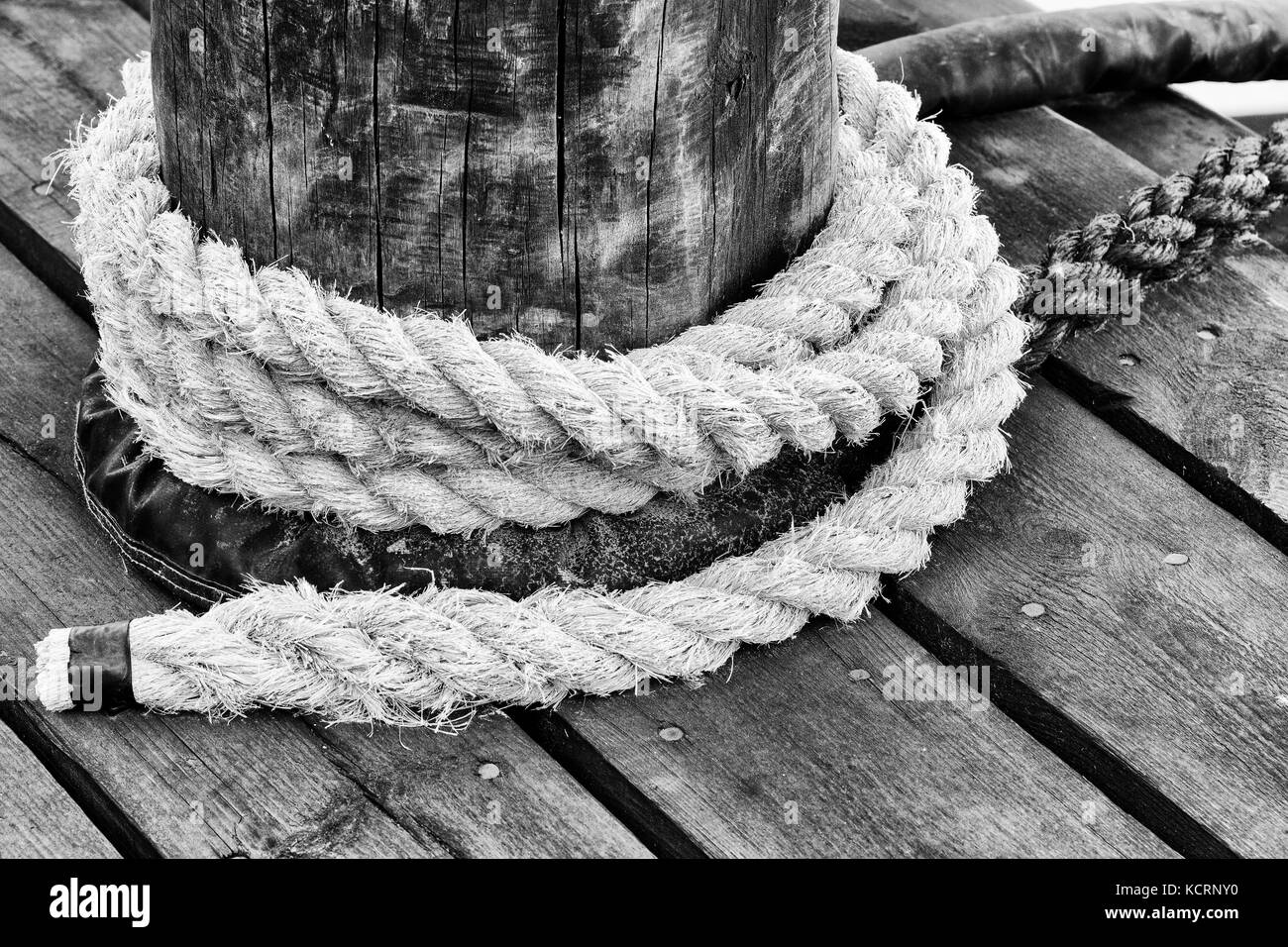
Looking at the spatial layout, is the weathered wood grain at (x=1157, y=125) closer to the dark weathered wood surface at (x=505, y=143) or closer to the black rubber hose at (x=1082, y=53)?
the black rubber hose at (x=1082, y=53)

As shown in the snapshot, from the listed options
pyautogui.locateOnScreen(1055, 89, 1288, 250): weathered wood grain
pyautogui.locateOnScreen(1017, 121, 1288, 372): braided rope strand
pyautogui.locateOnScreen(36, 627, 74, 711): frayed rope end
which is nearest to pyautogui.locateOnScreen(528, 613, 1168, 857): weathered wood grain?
pyautogui.locateOnScreen(36, 627, 74, 711): frayed rope end

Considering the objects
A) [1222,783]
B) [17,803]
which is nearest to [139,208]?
[17,803]

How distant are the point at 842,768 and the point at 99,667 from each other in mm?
833

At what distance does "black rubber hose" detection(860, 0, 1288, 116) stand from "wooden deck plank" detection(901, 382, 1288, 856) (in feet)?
2.71

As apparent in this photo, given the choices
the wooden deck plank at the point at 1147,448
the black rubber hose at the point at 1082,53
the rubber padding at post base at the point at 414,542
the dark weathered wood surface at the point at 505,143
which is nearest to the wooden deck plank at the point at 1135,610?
the wooden deck plank at the point at 1147,448

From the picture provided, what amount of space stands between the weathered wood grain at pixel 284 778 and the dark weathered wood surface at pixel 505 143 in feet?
1.58

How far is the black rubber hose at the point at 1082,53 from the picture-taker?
2682mm

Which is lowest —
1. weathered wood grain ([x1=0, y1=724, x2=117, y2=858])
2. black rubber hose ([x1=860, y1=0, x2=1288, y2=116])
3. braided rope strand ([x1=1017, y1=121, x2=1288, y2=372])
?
weathered wood grain ([x1=0, y1=724, x2=117, y2=858])

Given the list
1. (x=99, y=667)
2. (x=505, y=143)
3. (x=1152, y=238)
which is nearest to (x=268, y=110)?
(x=505, y=143)

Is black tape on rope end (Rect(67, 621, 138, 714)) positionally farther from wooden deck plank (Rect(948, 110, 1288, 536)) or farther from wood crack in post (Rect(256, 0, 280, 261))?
wooden deck plank (Rect(948, 110, 1288, 536))

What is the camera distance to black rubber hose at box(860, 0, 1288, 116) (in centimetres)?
268
